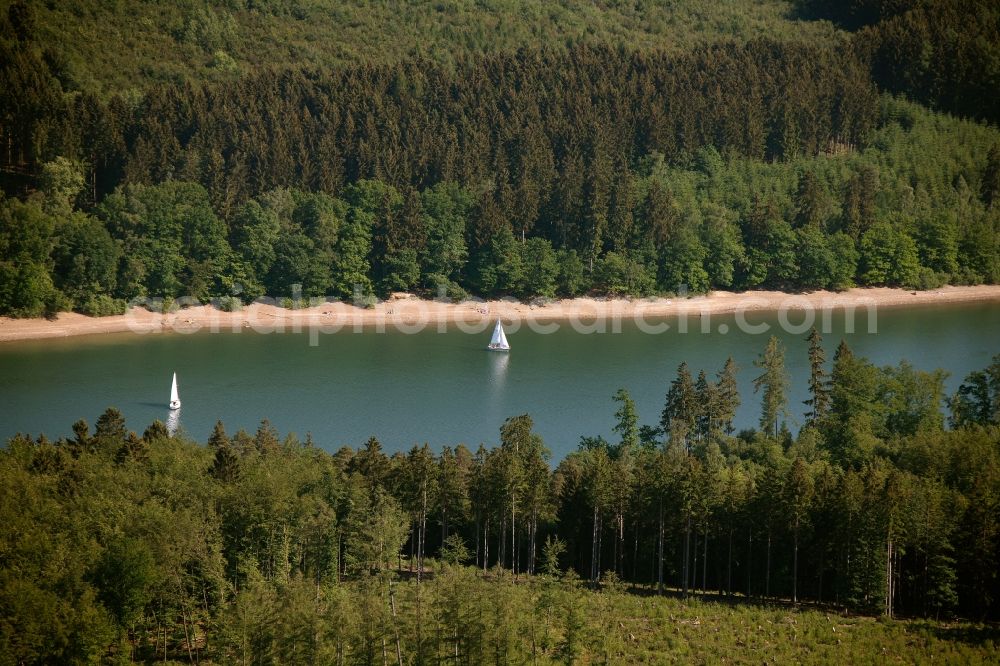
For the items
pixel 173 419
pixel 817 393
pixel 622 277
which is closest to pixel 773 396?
pixel 817 393

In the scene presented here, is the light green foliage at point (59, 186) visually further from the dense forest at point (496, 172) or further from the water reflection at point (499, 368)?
the water reflection at point (499, 368)

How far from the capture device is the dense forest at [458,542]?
113 ft

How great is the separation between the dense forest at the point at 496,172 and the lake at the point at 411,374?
6652 millimetres

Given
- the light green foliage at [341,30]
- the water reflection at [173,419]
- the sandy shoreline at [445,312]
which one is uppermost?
the light green foliage at [341,30]

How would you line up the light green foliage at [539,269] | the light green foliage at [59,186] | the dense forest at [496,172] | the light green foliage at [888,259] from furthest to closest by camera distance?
the light green foliage at [888,259] < the light green foliage at [539,269] < the dense forest at [496,172] < the light green foliage at [59,186]

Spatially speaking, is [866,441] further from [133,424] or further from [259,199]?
[259,199]

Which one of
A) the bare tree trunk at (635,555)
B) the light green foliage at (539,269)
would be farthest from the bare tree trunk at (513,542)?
the light green foliage at (539,269)

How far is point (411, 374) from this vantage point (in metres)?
74.0

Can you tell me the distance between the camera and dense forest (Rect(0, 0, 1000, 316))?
3497 inches

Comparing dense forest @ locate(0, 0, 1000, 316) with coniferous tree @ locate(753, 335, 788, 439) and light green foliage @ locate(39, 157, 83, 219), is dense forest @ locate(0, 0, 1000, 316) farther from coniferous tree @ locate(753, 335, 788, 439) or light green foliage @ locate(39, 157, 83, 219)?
coniferous tree @ locate(753, 335, 788, 439)

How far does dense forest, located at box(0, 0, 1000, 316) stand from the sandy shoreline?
112 centimetres

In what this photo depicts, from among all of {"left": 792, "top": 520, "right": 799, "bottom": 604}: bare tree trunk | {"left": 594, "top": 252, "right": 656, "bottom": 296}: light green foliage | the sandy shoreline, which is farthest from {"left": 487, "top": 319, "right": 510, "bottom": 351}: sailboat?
{"left": 792, "top": 520, "right": 799, "bottom": 604}: bare tree trunk

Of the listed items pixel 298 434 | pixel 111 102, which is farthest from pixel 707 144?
pixel 298 434

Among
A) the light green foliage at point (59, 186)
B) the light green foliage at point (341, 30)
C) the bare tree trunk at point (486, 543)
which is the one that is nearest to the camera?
the bare tree trunk at point (486, 543)
